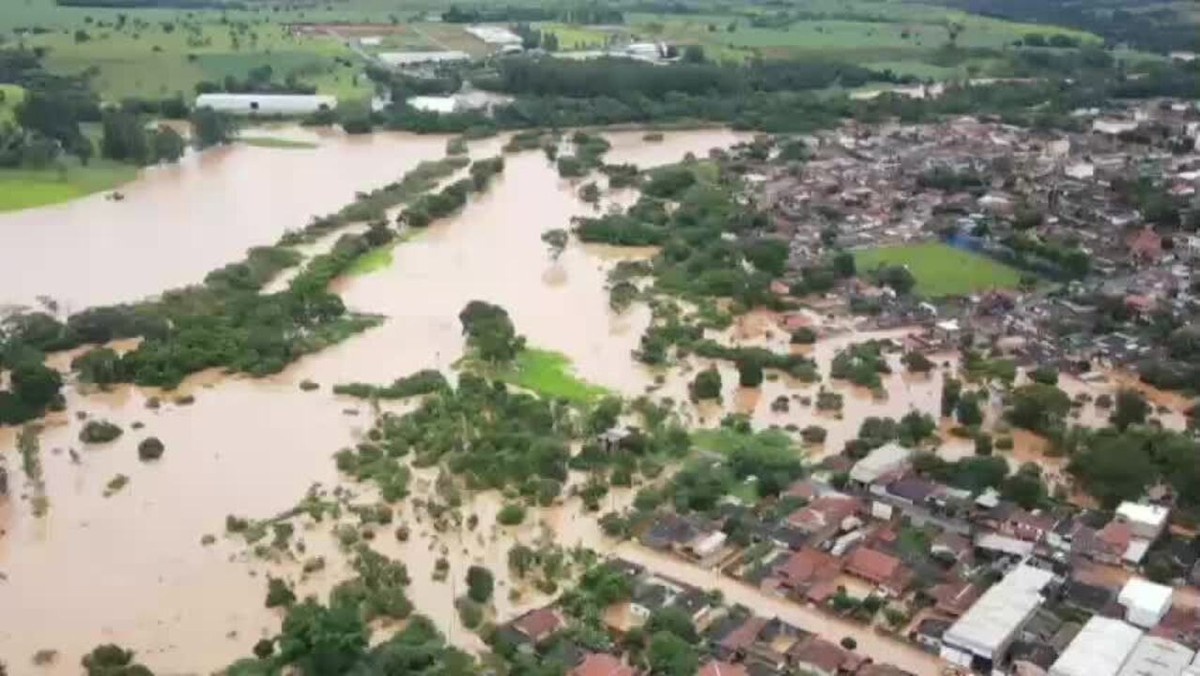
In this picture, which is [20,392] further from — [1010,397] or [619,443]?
[1010,397]

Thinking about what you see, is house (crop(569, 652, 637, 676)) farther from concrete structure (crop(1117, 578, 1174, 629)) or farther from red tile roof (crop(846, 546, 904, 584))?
concrete structure (crop(1117, 578, 1174, 629))

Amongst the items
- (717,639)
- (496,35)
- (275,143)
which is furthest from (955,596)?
(496,35)

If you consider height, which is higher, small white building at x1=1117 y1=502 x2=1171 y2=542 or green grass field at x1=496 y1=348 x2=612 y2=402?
small white building at x1=1117 y1=502 x2=1171 y2=542

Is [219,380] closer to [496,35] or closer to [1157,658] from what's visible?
[1157,658]

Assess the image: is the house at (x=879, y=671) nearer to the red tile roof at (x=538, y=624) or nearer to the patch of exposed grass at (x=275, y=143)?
the red tile roof at (x=538, y=624)

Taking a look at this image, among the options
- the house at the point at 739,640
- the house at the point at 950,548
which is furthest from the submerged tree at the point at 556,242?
the house at the point at 739,640

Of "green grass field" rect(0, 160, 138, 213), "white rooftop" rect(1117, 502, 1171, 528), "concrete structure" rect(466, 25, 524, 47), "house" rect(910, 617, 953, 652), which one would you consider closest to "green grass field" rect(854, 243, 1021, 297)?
"white rooftop" rect(1117, 502, 1171, 528)
